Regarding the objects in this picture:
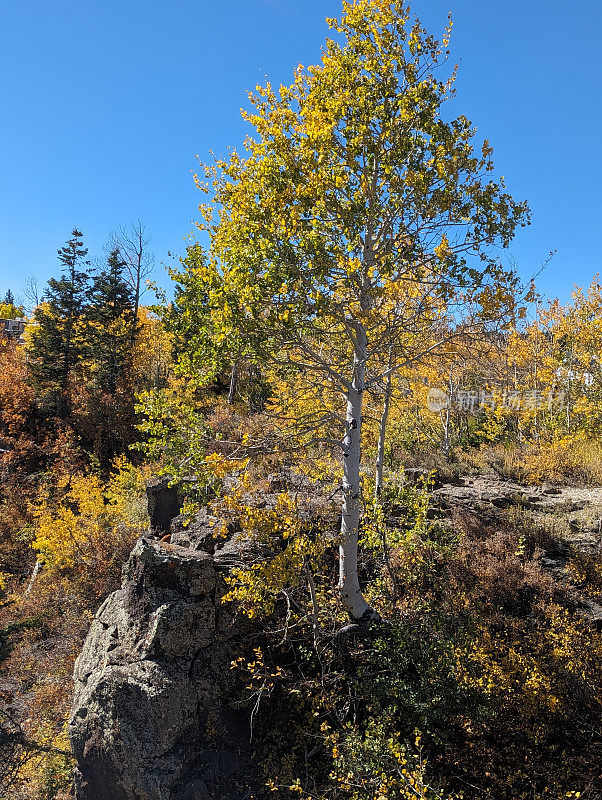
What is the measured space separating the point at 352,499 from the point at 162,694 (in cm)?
414

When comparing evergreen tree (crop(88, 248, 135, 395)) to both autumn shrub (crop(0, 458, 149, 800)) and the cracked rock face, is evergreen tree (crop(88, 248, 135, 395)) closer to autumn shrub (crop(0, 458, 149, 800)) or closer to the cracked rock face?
autumn shrub (crop(0, 458, 149, 800))

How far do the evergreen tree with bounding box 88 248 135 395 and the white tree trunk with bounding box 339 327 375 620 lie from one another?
2354 cm

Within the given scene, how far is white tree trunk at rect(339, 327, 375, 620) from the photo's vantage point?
24.5ft

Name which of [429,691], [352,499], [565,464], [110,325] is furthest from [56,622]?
[110,325]

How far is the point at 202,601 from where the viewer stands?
23.3 ft

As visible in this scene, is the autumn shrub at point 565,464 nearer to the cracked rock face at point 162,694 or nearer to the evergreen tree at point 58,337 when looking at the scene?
the cracked rock face at point 162,694

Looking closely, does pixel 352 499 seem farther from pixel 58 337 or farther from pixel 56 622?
pixel 58 337

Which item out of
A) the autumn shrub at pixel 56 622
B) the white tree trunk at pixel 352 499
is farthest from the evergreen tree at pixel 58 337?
the white tree trunk at pixel 352 499

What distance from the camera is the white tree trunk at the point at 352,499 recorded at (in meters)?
7.46

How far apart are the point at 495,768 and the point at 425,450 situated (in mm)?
10733

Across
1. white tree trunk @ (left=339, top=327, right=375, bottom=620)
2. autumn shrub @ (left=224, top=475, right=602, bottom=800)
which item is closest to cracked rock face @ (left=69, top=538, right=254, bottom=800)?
autumn shrub @ (left=224, top=475, right=602, bottom=800)

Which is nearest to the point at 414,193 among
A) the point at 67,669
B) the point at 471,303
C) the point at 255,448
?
the point at 471,303

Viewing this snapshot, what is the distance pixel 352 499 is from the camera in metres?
7.48

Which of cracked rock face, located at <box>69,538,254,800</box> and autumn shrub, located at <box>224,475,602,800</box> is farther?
cracked rock face, located at <box>69,538,254,800</box>
